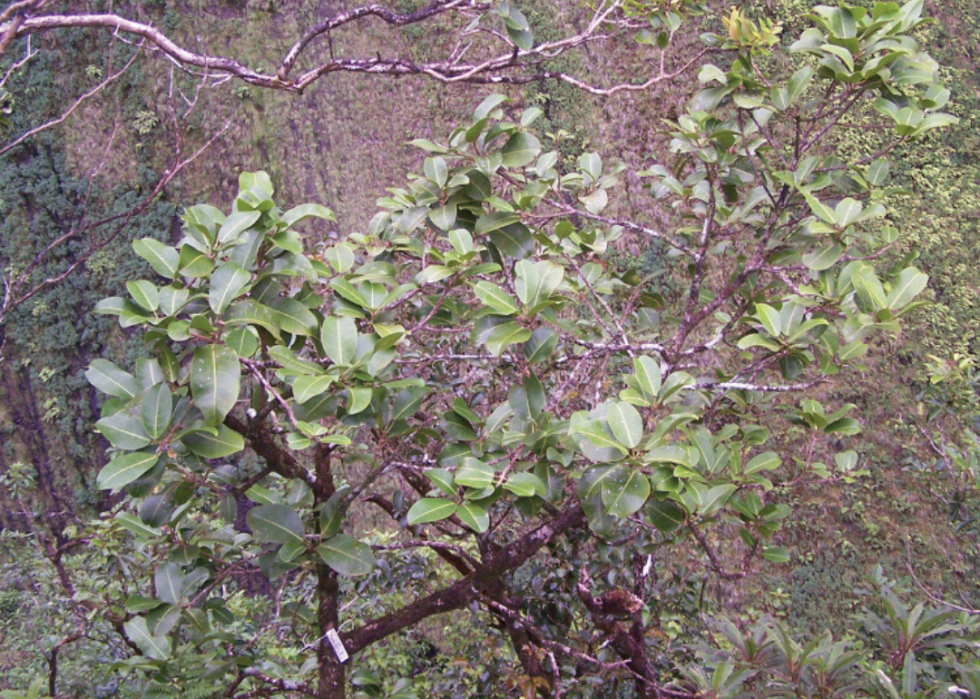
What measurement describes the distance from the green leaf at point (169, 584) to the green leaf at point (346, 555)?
0.30 meters

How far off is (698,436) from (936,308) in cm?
322

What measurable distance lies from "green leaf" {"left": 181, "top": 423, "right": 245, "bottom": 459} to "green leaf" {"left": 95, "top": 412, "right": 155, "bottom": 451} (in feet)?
0.19

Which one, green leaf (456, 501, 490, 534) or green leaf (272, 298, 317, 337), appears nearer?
green leaf (456, 501, 490, 534)

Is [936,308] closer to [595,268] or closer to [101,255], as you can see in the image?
[595,268]

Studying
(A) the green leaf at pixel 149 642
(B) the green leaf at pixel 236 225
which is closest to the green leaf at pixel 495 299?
(B) the green leaf at pixel 236 225

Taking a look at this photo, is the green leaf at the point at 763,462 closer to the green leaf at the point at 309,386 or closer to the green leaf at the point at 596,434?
the green leaf at the point at 596,434

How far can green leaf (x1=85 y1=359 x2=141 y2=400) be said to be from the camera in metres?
1.03

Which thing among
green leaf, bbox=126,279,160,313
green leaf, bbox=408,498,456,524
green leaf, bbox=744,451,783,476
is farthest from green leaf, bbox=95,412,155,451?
green leaf, bbox=744,451,783,476

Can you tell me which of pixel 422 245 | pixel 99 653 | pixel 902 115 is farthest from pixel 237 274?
pixel 99 653

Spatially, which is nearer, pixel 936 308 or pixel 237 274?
pixel 237 274

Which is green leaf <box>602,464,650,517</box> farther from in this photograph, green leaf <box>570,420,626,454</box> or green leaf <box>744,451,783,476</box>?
green leaf <box>744,451,783,476</box>

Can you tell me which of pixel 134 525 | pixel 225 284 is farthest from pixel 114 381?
pixel 134 525

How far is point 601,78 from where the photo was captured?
13.5 feet

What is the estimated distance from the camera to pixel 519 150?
1.30 m
